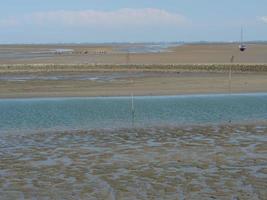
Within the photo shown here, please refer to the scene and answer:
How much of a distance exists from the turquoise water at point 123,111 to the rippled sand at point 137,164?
6.76 feet

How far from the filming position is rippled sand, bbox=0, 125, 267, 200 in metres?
10.7

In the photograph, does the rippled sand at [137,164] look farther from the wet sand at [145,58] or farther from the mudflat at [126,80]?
the wet sand at [145,58]

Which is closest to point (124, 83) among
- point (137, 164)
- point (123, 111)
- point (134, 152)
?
point (123, 111)

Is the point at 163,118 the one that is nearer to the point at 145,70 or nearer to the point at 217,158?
the point at 217,158

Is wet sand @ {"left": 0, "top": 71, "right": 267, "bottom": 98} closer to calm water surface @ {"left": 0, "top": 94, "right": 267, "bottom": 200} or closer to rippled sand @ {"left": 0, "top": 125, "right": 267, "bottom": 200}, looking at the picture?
calm water surface @ {"left": 0, "top": 94, "right": 267, "bottom": 200}

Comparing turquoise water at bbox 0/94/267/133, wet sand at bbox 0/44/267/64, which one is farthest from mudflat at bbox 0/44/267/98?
wet sand at bbox 0/44/267/64

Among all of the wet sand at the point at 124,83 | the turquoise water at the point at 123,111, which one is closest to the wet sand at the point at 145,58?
the wet sand at the point at 124,83

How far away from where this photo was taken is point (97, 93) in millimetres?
31906

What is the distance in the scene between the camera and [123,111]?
936 inches

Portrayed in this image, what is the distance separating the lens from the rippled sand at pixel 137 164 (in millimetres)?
10672

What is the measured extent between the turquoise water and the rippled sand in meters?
2.06

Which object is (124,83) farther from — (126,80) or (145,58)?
(145,58)

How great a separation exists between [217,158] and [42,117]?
10.5 meters

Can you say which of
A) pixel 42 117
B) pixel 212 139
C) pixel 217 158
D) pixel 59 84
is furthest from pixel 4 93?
pixel 217 158
